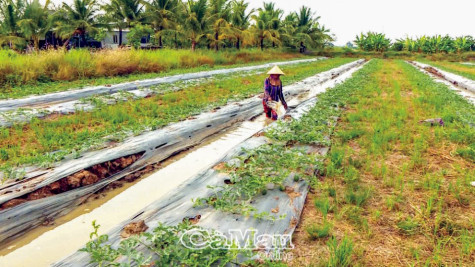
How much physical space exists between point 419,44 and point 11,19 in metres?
47.4

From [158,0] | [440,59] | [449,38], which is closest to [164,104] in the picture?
[158,0]

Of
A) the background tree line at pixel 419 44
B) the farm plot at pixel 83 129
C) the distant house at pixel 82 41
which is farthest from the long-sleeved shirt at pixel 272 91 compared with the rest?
the background tree line at pixel 419 44

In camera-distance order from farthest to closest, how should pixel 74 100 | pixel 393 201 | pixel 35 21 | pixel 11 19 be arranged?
1. pixel 35 21
2. pixel 11 19
3. pixel 74 100
4. pixel 393 201

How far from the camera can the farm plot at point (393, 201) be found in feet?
7.04

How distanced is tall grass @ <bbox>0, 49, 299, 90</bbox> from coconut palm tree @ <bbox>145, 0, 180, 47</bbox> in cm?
928

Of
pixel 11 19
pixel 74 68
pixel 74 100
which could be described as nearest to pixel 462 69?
pixel 74 68

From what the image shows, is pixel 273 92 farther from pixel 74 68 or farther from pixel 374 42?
pixel 374 42

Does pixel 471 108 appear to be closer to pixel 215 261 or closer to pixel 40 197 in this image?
pixel 215 261

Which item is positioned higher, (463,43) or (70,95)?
(463,43)

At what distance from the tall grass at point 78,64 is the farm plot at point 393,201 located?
367 inches

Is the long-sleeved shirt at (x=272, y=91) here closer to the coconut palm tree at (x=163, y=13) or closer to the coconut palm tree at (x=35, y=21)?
the coconut palm tree at (x=163, y=13)

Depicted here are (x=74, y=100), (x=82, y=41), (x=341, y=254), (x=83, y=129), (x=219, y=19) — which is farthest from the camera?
(x=82, y=41)

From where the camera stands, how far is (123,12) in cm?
2569

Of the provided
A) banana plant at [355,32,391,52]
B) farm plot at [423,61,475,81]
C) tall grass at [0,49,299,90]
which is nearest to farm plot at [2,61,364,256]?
tall grass at [0,49,299,90]
